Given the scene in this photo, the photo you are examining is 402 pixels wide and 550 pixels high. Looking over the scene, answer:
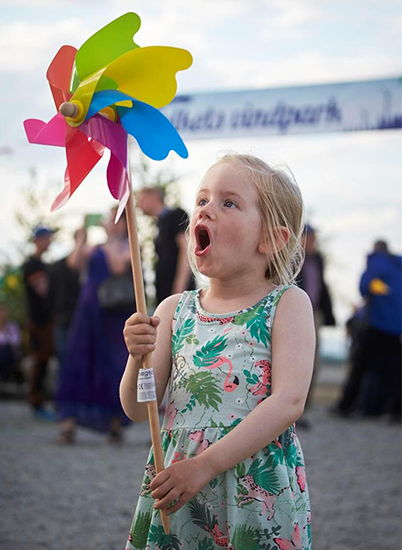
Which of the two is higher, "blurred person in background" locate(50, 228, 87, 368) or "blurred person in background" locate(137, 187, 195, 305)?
"blurred person in background" locate(137, 187, 195, 305)

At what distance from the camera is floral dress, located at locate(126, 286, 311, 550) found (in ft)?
6.41

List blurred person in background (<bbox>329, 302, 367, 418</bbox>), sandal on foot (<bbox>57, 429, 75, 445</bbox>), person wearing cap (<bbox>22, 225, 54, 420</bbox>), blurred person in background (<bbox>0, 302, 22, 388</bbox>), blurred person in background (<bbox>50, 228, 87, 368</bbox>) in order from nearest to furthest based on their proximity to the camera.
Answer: sandal on foot (<bbox>57, 429, 75, 445</bbox>)
blurred person in background (<bbox>50, 228, 87, 368</bbox>)
person wearing cap (<bbox>22, 225, 54, 420</bbox>)
blurred person in background (<bbox>329, 302, 367, 418</bbox>)
blurred person in background (<bbox>0, 302, 22, 388</bbox>)

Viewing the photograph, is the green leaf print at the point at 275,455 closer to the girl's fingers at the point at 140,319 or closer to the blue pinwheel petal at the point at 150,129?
the girl's fingers at the point at 140,319

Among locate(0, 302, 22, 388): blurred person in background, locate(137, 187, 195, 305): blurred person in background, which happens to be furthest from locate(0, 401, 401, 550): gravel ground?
locate(0, 302, 22, 388): blurred person in background

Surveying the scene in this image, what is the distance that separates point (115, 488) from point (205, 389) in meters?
3.06

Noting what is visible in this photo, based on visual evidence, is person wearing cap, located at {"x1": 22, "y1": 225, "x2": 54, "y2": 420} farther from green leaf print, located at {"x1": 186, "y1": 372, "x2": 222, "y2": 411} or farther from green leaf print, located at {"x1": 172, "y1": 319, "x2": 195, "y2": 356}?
green leaf print, located at {"x1": 186, "y1": 372, "x2": 222, "y2": 411}

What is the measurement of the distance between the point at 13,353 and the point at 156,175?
4081 millimetres

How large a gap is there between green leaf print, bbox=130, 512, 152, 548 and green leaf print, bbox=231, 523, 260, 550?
0.87 feet

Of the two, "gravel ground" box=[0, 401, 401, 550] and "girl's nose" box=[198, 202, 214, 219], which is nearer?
"girl's nose" box=[198, 202, 214, 219]

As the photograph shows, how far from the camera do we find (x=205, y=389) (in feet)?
6.68

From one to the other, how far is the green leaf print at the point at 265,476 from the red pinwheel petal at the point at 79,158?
0.80 m

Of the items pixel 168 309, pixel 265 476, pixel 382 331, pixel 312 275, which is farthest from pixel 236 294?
pixel 382 331

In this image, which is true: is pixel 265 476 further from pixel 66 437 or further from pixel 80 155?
pixel 66 437

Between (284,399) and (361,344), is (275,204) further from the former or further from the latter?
(361,344)
